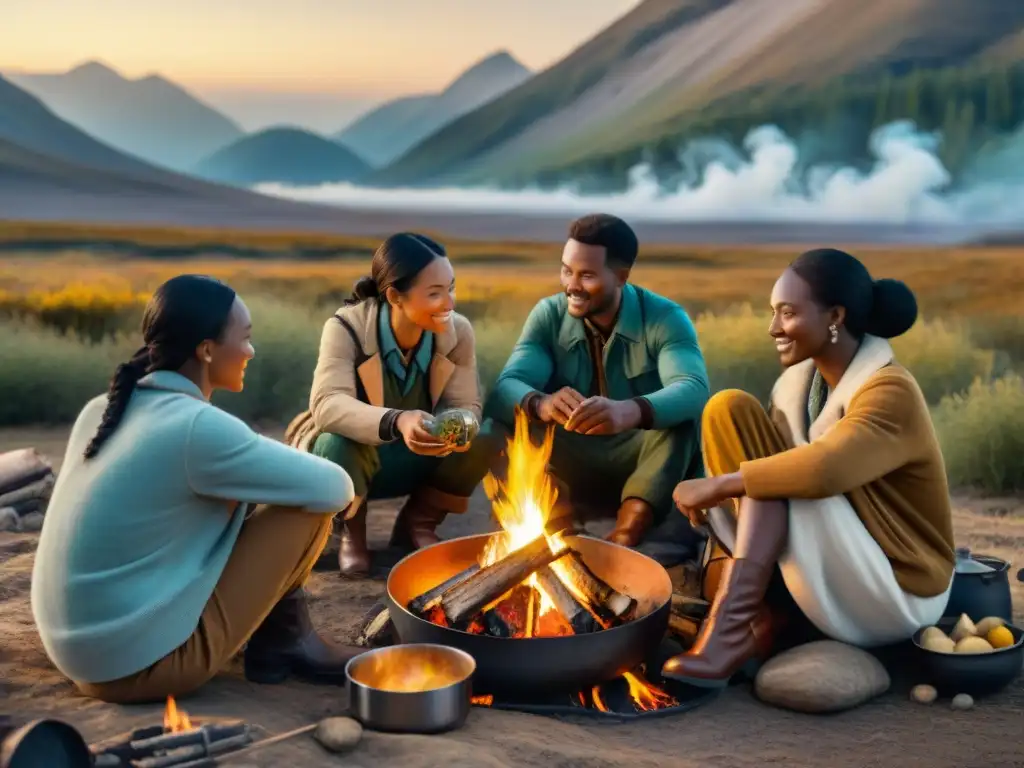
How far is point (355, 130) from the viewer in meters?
10.2

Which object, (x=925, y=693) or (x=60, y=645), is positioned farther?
(x=925, y=693)

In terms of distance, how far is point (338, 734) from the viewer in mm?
2953

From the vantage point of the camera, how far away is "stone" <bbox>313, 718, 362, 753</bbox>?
9.67 ft

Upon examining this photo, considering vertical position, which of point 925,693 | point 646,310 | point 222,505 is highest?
point 646,310

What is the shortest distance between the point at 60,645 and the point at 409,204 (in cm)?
767

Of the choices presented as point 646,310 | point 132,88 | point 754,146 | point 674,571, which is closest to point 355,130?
point 132,88

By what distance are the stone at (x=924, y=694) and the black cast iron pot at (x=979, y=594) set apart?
1.35 ft

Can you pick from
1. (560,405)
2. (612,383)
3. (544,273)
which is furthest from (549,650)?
(544,273)

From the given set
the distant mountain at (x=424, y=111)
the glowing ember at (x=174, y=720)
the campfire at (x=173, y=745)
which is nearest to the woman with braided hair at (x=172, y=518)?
the glowing ember at (x=174, y=720)

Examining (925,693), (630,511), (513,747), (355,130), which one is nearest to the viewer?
(513,747)

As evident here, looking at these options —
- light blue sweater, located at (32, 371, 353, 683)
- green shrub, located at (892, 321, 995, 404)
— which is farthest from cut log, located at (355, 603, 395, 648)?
green shrub, located at (892, 321, 995, 404)

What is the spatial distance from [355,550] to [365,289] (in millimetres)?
1131

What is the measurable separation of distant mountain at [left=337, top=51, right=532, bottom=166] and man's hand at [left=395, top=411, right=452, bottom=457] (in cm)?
598

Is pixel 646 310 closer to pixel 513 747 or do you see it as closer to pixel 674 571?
pixel 674 571
